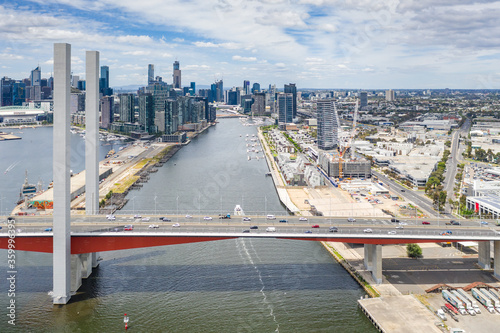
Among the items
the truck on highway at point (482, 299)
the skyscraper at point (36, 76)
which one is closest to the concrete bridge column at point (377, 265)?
the truck on highway at point (482, 299)

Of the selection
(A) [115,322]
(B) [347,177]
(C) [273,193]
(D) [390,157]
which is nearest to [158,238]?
(A) [115,322]

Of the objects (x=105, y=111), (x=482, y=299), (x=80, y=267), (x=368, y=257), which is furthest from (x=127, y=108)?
(x=482, y=299)

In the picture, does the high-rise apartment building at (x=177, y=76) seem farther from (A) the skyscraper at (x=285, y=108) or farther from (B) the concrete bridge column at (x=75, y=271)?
(B) the concrete bridge column at (x=75, y=271)

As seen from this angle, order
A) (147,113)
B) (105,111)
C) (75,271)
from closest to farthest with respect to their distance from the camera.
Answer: (75,271)
(147,113)
(105,111)

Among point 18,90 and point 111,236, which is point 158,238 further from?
point 18,90

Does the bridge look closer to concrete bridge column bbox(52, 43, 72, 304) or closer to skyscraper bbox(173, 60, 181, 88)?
concrete bridge column bbox(52, 43, 72, 304)

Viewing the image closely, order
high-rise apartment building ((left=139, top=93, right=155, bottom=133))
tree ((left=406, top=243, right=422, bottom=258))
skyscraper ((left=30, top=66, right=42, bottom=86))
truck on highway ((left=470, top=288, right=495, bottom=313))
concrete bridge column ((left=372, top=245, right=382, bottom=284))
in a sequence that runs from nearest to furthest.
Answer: truck on highway ((left=470, top=288, right=495, bottom=313)), concrete bridge column ((left=372, top=245, right=382, bottom=284)), tree ((left=406, top=243, right=422, bottom=258)), high-rise apartment building ((left=139, top=93, right=155, bottom=133)), skyscraper ((left=30, top=66, right=42, bottom=86))

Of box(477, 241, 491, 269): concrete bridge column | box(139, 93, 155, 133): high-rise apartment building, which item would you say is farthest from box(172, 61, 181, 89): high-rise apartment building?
box(477, 241, 491, 269): concrete bridge column

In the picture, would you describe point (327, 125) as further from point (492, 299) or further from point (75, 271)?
point (75, 271)
